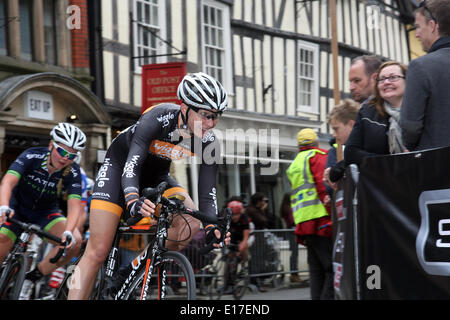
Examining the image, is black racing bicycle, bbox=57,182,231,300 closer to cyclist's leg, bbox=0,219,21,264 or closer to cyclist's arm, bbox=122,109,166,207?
cyclist's arm, bbox=122,109,166,207

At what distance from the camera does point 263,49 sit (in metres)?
21.3

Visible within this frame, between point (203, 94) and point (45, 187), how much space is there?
3.00 metres

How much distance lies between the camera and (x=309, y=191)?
795 centimetres

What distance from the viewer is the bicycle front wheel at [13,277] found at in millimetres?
7043

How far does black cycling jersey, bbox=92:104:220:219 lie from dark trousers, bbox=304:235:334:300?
2612 mm

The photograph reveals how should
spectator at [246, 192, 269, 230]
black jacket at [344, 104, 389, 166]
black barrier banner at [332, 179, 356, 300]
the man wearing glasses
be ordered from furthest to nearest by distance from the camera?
spectator at [246, 192, 269, 230]
the man wearing glasses
black jacket at [344, 104, 389, 166]
black barrier banner at [332, 179, 356, 300]

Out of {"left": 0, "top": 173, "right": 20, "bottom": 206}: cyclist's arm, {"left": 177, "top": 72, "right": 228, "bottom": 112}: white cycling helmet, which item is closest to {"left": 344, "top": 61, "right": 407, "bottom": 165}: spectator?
{"left": 177, "top": 72, "right": 228, "bottom": 112}: white cycling helmet

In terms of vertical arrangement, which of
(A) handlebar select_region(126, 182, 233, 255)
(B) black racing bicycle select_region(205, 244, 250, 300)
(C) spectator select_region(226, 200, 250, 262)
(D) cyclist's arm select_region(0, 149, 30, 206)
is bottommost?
(B) black racing bicycle select_region(205, 244, 250, 300)

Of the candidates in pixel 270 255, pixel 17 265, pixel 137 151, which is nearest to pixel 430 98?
pixel 137 151

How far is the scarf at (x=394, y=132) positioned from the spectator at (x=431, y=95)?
53 centimetres

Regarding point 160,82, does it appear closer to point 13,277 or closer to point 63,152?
point 13,277

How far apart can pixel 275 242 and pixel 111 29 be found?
19.6 ft

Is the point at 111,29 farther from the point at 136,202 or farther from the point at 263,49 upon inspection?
the point at 136,202

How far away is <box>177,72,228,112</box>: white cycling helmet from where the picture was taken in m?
4.70
